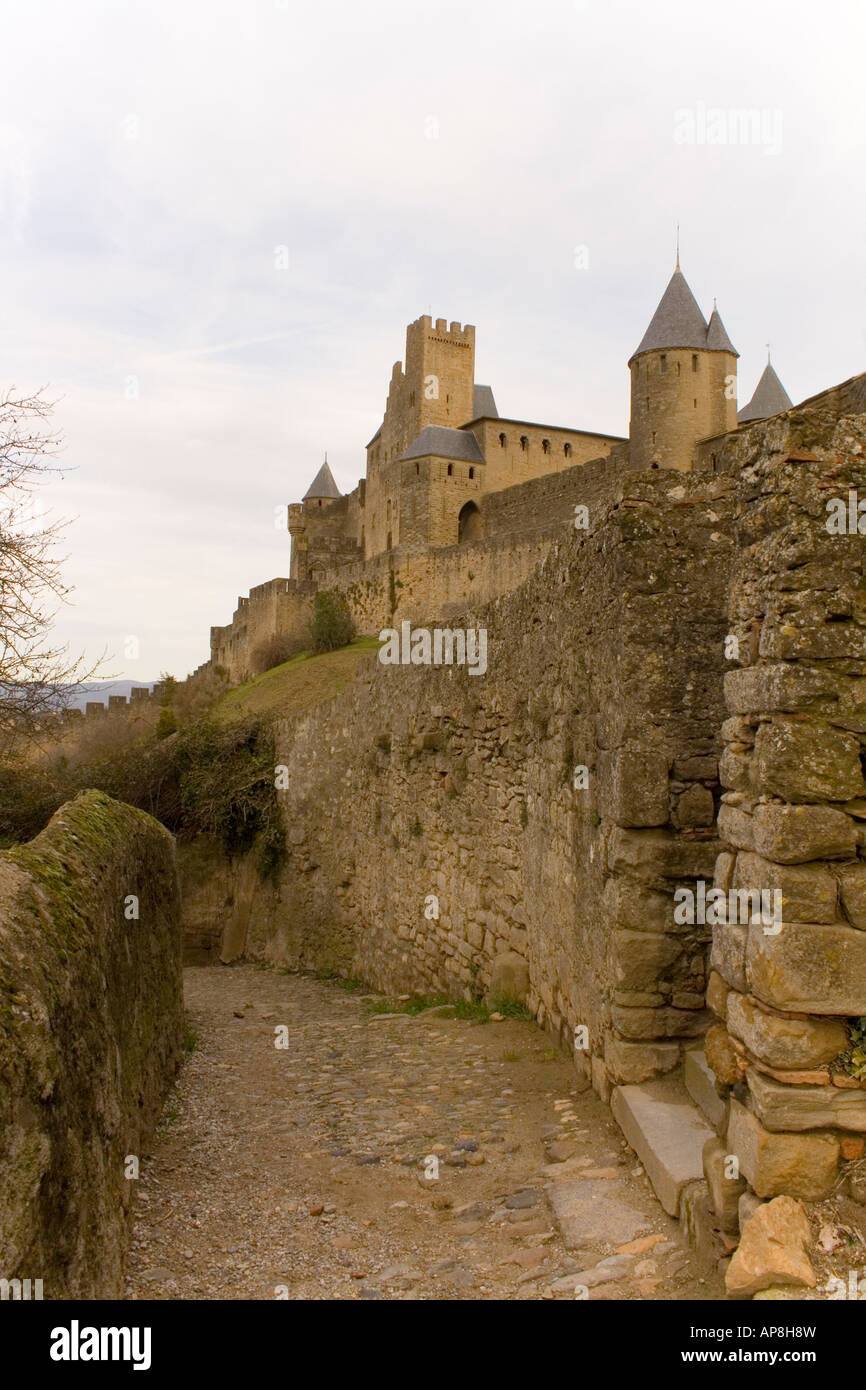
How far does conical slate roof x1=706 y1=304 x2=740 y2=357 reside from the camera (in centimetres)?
4100

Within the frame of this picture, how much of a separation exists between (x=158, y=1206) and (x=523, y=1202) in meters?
1.66

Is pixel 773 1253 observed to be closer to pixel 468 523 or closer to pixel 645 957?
pixel 645 957

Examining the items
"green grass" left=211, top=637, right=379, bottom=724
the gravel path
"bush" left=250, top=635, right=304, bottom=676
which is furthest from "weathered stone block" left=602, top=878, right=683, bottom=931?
"bush" left=250, top=635, right=304, bottom=676

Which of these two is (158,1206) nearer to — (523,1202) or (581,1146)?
(523,1202)

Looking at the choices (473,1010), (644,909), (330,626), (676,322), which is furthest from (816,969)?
(676,322)

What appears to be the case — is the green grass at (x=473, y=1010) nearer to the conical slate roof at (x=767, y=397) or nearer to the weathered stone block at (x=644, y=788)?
the weathered stone block at (x=644, y=788)

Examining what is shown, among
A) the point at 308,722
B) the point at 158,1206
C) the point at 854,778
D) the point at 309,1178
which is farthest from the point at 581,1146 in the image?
the point at 308,722

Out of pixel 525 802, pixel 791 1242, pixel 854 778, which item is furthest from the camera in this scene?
pixel 525 802

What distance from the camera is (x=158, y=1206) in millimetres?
4727

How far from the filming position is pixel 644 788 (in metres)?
5.21

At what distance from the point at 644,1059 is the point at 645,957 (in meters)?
0.50

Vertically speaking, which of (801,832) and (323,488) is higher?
(323,488)

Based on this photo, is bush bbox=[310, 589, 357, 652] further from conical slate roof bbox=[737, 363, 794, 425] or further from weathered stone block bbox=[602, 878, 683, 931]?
weathered stone block bbox=[602, 878, 683, 931]

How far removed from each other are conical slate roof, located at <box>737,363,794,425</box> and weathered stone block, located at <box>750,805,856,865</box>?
3948cm
